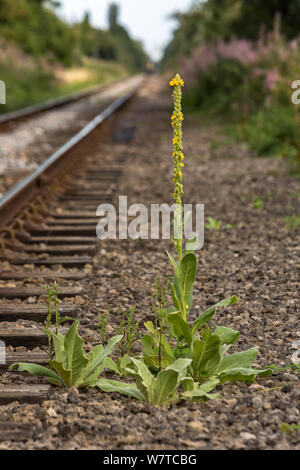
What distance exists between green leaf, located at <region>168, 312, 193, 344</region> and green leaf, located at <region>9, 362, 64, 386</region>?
1.85 feet

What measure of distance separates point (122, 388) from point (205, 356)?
1.30ft

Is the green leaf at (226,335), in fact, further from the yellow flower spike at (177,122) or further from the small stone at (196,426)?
the yellow flower spike at (177,122)

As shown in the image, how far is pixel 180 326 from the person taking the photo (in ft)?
8.77

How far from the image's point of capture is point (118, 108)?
18.2 m

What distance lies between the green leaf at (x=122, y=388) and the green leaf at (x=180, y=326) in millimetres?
310

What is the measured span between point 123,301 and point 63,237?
1.44 m

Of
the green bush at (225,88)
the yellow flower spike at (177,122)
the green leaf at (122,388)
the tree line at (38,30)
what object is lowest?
the green leaf at (122,388)

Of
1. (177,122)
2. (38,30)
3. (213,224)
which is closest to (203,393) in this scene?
(177,122)

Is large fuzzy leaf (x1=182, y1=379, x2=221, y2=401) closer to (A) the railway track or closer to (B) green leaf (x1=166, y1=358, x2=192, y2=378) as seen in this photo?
(B) green leaf (x1=166, y1=358, x2=192, y2=378)

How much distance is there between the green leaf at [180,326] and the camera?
8.59 feet

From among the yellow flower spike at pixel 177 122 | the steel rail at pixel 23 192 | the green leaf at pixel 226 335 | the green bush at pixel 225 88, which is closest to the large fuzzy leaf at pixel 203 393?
the green leaf at pixel 226 335

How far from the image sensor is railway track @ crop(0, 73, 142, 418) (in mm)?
3115

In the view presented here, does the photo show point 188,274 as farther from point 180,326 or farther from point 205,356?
point 205,356

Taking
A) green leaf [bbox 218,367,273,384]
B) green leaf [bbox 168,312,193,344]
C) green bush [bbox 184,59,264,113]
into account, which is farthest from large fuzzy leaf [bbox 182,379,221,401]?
green bush [bbox 184,59,264,113]
